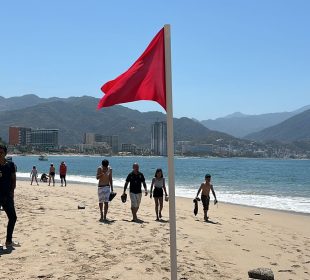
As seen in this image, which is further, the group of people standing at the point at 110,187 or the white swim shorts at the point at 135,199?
the white swim shorts at the point at 135,199

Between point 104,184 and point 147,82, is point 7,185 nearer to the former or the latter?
point 147,82

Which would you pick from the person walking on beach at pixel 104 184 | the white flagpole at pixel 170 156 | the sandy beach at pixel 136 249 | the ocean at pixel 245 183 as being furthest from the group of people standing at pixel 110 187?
the ocean at pixel 245 183

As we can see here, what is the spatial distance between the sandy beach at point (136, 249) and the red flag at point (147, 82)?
2704 mm

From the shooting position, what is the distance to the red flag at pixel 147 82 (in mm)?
4559

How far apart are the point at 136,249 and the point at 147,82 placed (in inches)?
159

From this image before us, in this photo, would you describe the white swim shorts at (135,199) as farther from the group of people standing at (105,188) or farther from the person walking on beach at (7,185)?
the person walking on beach at (7,185)

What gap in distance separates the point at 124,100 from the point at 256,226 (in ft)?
31.9

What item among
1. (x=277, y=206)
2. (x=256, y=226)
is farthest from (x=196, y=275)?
(x=277, y=206)

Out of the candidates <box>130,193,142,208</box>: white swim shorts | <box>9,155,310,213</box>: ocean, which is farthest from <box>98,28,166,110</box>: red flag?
<box>9,155,310,213</box>: ocean

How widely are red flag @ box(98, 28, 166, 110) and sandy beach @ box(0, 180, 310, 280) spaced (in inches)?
106

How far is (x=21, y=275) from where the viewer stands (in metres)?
5.91

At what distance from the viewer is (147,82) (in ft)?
15.0

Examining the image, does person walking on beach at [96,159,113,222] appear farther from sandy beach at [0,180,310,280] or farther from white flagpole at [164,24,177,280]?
white flagpole at [164,24,177,280]

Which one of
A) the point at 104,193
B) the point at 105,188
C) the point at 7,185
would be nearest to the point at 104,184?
the point at 105,188
